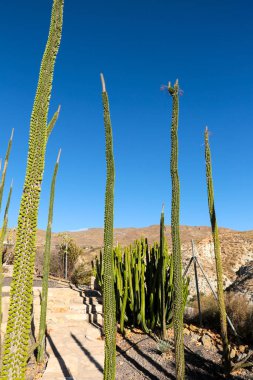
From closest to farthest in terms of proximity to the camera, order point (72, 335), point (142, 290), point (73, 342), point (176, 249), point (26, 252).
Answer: point (26, 252)
point (176, 249)
point (73, 342)
point (142, 290)
point (72, 335)

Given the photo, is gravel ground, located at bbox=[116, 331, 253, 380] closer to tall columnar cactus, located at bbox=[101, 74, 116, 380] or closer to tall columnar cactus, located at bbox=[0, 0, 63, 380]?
tall columnar cactus, located at bbox=[101, 74, 116, 380]

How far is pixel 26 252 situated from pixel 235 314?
5.90 metres

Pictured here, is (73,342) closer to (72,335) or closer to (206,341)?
(72,335)

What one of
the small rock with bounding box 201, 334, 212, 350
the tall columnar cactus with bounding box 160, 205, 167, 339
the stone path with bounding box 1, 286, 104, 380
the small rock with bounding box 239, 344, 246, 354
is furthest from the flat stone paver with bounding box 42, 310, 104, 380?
the small rock with bounding box 239, 344, 246, 354

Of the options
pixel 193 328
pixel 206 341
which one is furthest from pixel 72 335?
pixel 206 341

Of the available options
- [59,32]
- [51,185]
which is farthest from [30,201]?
[51,185]

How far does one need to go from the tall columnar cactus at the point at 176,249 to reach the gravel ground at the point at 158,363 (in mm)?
1398

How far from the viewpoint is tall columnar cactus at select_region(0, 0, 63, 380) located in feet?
7.25

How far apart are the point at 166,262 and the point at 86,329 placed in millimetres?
2497

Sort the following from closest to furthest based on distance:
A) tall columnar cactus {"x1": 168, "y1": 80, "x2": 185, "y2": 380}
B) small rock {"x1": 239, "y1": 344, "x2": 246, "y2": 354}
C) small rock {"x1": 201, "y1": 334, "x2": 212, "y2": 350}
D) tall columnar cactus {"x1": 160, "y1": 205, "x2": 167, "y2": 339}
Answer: tall columnar cactus {"x1": 168, "y1": 80, "x2": 185, "y2": 380}, small rock {"x1": 239, "y1": 344, "x2": 246, "y2": 354}, small rock {"x1": 201, "y1": 334, "x2": 212, "y2": 350}, tall columnar cactus {"x1": 160, "y1": 205, "x2": 167, "y2": 339}

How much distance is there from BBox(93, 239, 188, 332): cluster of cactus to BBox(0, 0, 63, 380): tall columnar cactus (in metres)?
4.55

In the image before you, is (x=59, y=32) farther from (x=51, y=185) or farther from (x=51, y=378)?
(x=51, y=378)

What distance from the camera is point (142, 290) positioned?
6586 millimetres

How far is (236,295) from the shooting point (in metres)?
7.68
